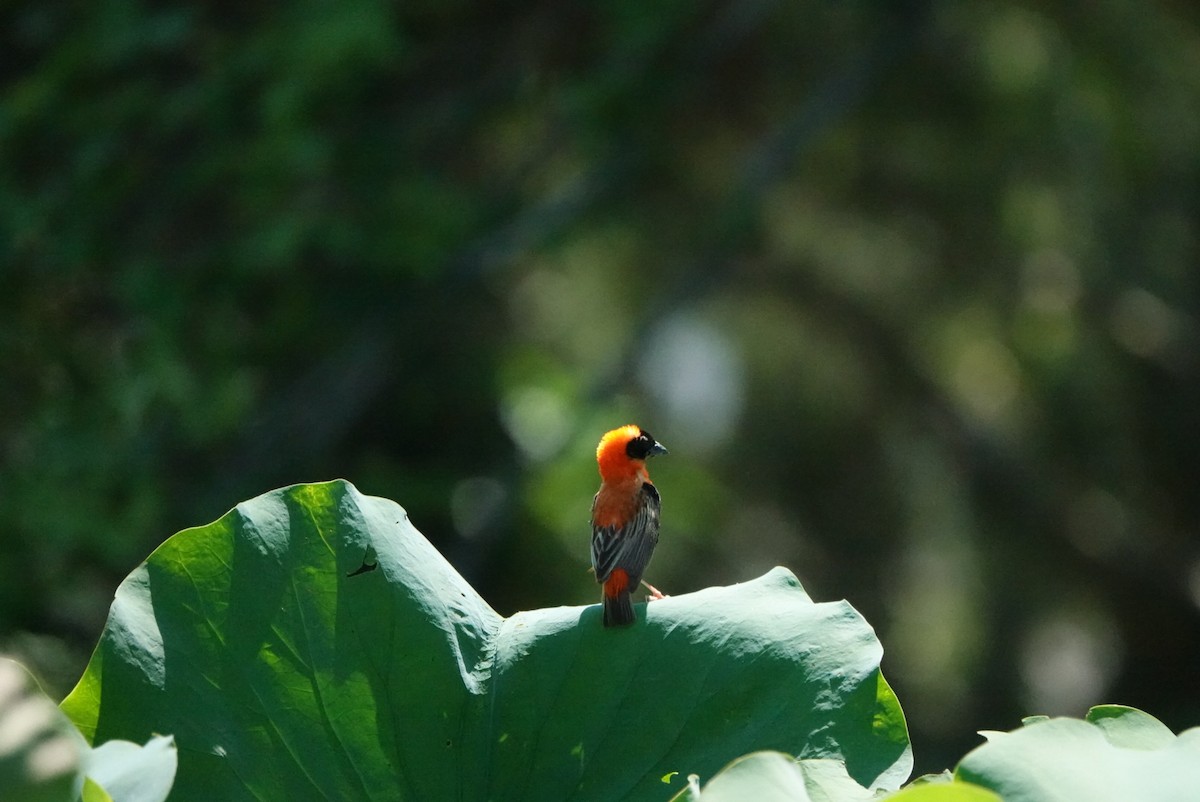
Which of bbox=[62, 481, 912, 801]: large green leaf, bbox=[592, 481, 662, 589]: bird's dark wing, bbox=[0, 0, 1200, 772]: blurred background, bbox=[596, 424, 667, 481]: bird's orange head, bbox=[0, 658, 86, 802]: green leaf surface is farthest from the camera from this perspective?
bbox=[0, 0, 1200, 772]: blurred background

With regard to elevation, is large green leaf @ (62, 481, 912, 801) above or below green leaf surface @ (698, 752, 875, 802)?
below

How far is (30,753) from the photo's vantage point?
0.87 meters

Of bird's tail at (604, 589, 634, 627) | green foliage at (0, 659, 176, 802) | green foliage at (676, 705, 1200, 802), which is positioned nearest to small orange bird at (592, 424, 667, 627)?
bird's tail at (604, 589, 634, 627)

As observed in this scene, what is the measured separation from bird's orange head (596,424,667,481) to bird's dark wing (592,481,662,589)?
0.15 ft

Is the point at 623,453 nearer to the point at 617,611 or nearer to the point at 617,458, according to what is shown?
the point at 617,458

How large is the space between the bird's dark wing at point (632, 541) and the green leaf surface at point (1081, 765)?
0.78m

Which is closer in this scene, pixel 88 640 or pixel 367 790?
pixel 367 790

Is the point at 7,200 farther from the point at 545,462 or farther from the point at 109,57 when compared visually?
the point at 545,462

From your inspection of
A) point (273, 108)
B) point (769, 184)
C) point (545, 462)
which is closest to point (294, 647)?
point (273, 108)

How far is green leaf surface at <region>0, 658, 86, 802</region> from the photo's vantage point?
2.83 feet

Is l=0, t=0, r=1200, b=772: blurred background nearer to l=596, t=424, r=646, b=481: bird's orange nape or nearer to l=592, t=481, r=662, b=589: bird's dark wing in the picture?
l=596, t=424, r=646, b=481: bird's orange nape

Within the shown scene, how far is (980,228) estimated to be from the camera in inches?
309

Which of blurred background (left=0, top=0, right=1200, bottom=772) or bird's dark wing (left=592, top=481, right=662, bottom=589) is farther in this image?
blurred background (left=0, top=0, right=1200, bottom=772)

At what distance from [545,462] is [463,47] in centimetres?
179
